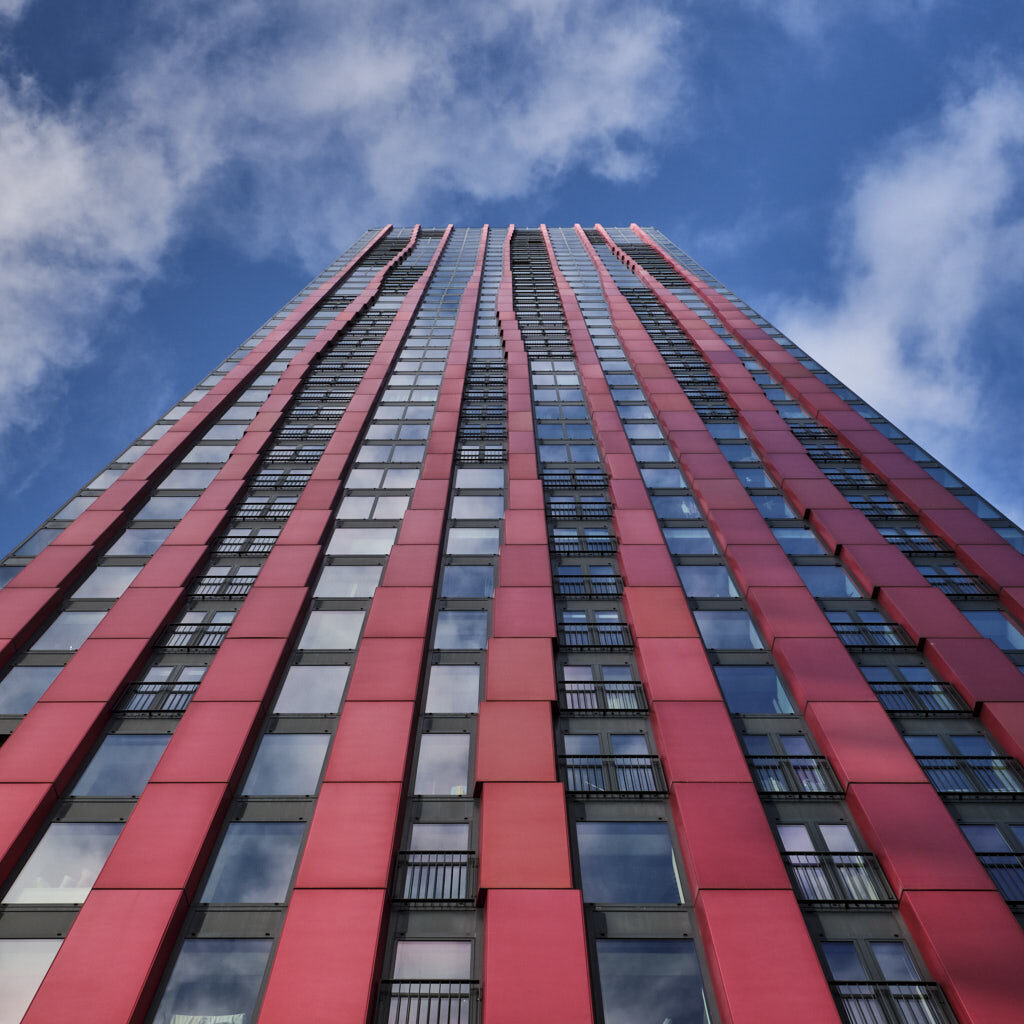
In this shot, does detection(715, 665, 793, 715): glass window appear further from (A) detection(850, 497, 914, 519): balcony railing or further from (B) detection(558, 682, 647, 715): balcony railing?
(A) detection(850, 497, 914, 519): balcony railing

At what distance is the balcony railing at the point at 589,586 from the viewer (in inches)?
882

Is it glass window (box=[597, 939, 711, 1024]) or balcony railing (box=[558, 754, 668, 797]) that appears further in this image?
balcony railing (box=[558, 754, 668, 797])

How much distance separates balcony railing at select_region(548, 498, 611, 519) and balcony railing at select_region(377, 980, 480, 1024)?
15.9 metres

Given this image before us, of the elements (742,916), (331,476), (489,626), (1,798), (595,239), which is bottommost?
(742,916)

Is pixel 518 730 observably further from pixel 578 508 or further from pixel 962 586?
pixel 962 586

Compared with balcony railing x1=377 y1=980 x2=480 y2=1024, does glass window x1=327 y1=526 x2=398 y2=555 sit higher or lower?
higher

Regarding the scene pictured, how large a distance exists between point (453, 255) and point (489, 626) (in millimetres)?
54148

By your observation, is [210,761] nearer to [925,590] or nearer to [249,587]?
[249,587]

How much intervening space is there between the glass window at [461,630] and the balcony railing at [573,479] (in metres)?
7.58

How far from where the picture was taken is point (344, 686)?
752 inches

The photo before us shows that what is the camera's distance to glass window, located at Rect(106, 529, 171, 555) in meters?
25.0

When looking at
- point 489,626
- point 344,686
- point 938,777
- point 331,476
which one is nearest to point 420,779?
point 344,686

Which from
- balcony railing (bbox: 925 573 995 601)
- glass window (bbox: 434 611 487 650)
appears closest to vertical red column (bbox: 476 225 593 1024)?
glass window (bbox: 434 611 487 650)

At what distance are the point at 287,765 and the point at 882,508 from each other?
21.3 metres
